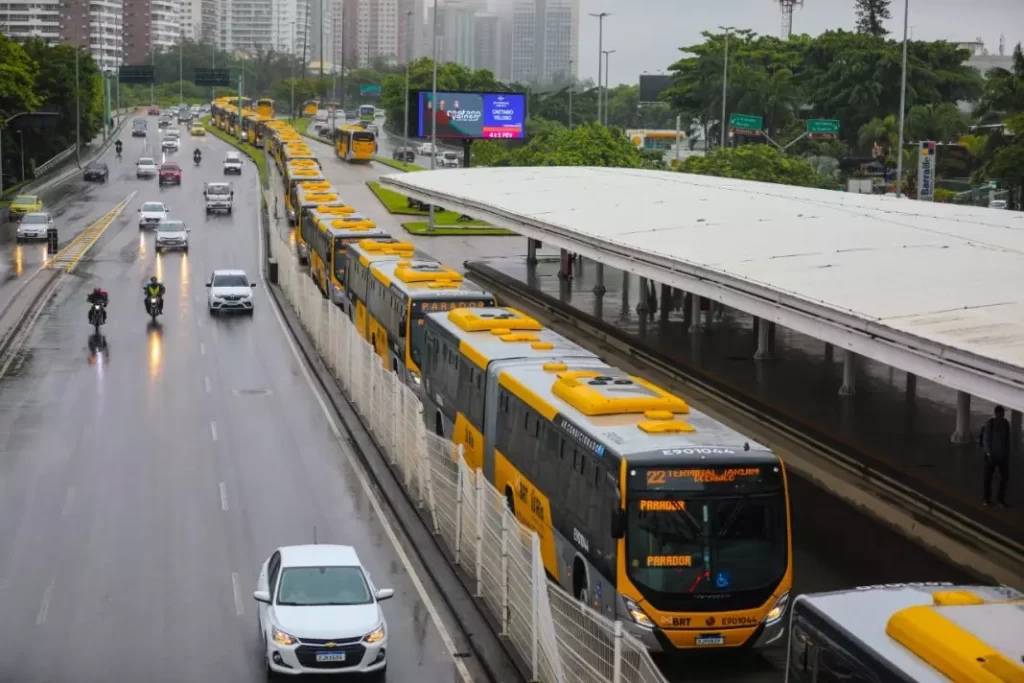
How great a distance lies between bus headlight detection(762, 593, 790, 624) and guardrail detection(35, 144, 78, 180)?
9232 cm

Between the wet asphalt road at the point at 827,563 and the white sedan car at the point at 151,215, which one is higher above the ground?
the white sedan car at the point at 151,215

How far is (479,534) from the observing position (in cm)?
1956

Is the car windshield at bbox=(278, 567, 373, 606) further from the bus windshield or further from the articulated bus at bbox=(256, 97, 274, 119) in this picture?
the articulated bus at bbox=(256, 97, 274, 119)

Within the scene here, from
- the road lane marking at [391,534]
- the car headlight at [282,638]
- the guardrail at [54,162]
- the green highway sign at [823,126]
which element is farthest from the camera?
the guardrail at [54,162]

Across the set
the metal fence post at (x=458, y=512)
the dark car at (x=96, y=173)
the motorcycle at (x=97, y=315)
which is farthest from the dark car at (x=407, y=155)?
the metal fence post at (x=458, y=512)

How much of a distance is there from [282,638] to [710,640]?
481 centimetres

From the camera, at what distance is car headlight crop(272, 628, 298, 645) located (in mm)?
16422

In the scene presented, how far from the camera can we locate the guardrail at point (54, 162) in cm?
10412

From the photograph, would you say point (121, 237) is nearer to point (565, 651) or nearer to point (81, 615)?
point (81, 615)

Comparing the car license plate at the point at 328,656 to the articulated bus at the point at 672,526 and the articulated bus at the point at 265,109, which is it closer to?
the articulated bus at the point at 672,526

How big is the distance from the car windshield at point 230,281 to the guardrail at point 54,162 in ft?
186

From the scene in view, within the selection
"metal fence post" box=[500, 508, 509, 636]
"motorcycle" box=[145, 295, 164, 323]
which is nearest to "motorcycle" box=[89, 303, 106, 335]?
"motorcycle" box=[145, 295, 164, 323]

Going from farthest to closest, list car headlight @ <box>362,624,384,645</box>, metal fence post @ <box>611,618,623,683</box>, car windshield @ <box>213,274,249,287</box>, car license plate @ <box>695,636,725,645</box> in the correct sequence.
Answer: car windshield @ <box>213,274,249,287</box> → car headlight @ <box>362,624,384,645</box> → car license plate @ <box>695,636,725,645</box> → metal fence post @ <box>611,618,623,683</box>

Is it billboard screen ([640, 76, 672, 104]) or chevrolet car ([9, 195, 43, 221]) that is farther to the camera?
billboard screen ([640, 76, 672, 104])
